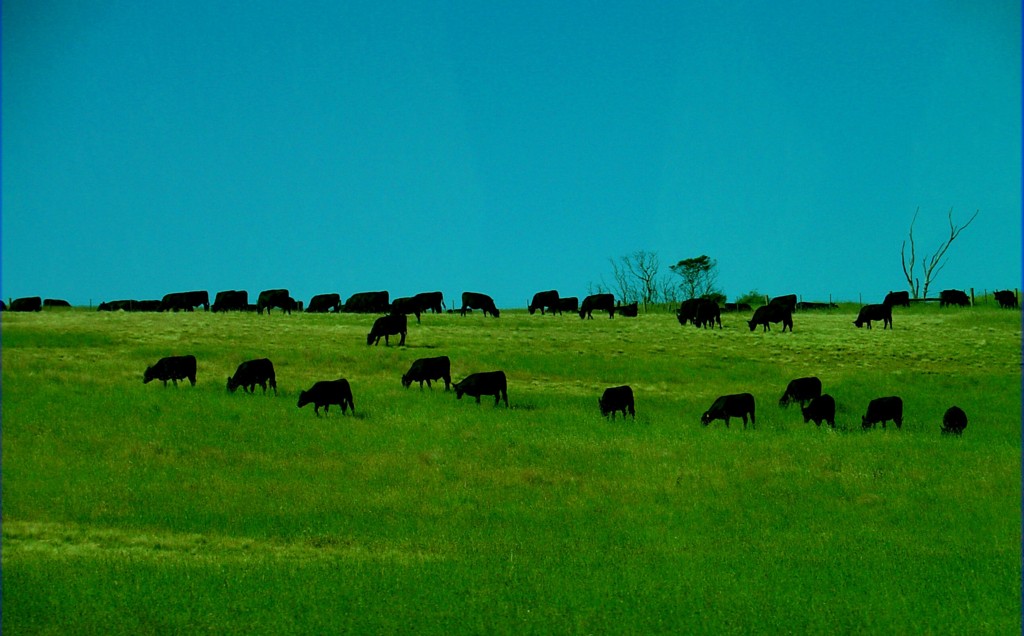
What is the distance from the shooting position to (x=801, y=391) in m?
36.0

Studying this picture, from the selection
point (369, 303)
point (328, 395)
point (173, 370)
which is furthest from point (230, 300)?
point (328, 395)

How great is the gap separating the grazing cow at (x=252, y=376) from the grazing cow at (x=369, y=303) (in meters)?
33.3

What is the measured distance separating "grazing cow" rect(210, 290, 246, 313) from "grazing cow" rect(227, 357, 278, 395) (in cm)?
3975

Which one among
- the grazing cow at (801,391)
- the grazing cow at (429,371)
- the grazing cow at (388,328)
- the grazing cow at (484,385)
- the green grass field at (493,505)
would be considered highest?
the grazing cow at (388,328)

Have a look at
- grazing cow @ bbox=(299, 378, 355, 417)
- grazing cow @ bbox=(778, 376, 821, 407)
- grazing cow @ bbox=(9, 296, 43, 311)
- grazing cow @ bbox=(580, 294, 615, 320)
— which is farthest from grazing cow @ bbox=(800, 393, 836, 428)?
grazing cow @ bbox=(9, 296, 43, 311)

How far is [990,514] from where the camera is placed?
20.2m

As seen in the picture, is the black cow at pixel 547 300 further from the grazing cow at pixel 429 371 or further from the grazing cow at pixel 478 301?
the grazing cow at pixel 429 371

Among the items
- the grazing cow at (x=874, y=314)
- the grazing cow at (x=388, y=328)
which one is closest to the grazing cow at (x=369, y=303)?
the grazing cow at (x=388, y=328)

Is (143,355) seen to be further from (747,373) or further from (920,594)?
(920,594)

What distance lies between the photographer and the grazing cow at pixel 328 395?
31.0 metres

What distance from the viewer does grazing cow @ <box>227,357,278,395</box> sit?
34406mm

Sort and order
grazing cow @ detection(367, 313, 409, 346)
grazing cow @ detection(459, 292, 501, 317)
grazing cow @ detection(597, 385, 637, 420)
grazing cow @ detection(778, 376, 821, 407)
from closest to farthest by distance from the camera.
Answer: grazing cow @ detection(597, 385, 637, 420), grazing cow @ detection(778, 376, 821, 407), grazing cow @ detection(367, 313, 409, 346), grazing cow @ detection(459, 292, 501, 317)

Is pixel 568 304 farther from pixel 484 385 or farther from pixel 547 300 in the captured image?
pixel 484 385

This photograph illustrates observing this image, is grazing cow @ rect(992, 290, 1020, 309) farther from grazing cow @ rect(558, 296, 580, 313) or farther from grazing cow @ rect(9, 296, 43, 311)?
grazing cow @ rect(9, 296, 43, 311)
